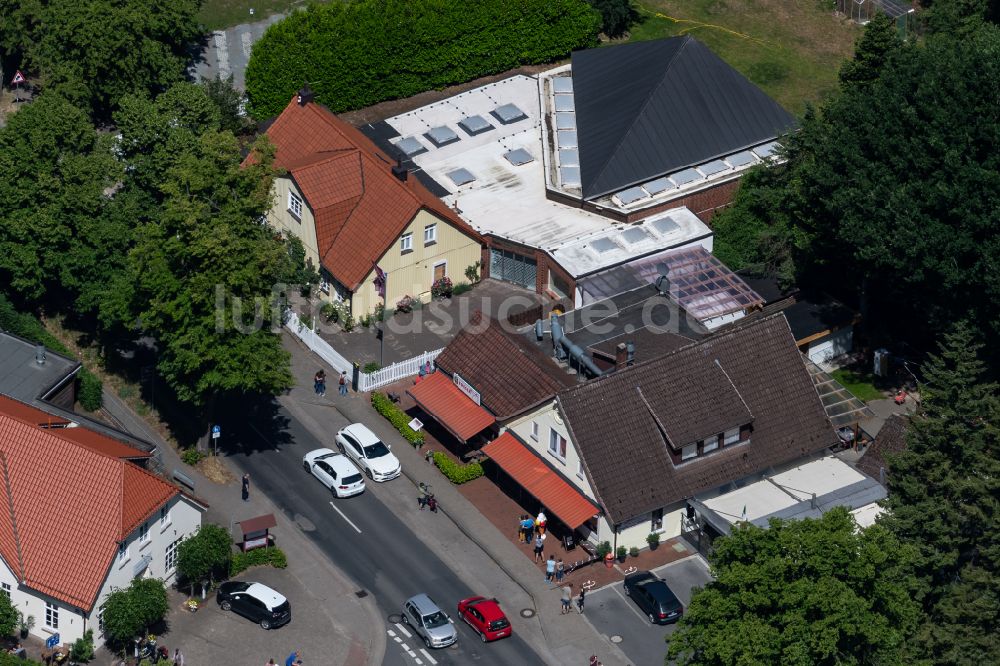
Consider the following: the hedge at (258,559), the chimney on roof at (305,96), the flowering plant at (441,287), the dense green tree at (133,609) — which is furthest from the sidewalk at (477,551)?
the chimney on roof at (305,96)

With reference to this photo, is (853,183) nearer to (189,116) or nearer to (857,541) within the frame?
(857,541)

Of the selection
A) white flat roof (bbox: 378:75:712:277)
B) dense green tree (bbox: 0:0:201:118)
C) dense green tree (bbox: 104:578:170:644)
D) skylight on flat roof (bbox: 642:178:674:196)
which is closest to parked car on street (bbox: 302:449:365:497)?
dense green tree (bbox: 104:578:170:644)

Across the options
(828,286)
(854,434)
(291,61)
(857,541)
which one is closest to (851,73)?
(828,286)

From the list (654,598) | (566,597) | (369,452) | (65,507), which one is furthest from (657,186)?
(65,507)

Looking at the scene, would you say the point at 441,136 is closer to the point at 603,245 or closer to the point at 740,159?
the point at 603,245

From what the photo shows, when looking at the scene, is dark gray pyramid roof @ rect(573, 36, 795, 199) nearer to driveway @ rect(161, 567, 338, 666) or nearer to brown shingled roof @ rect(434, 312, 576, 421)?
brown shingled roof @ rect(434, 312, 576, 421)
